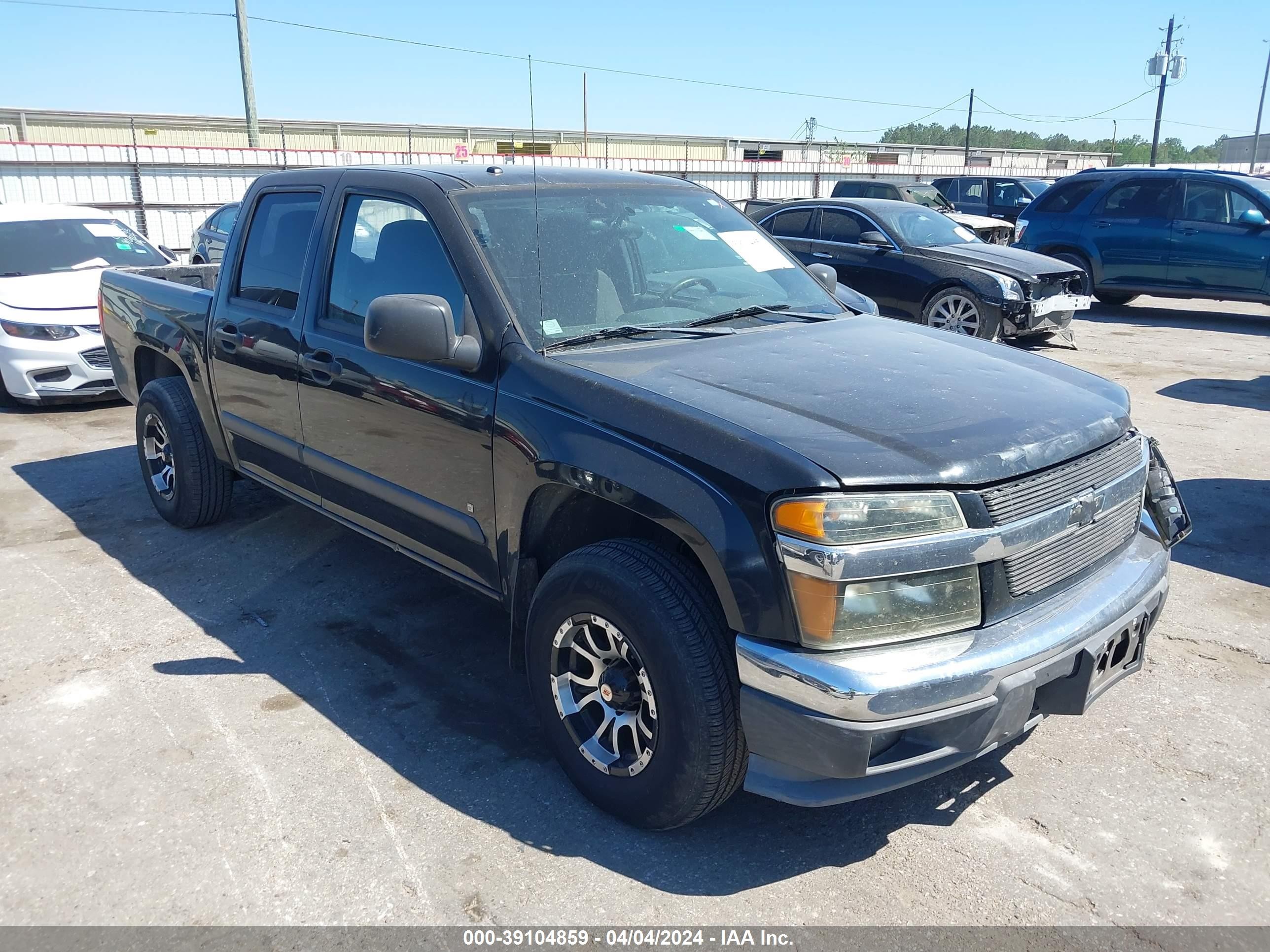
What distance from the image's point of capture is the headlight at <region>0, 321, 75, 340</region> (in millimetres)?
8070

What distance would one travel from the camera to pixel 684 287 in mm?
3771

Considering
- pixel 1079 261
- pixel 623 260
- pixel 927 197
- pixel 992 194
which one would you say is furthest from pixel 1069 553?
pixel 992 194

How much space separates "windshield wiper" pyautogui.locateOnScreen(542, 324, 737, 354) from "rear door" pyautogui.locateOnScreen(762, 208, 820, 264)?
780cm

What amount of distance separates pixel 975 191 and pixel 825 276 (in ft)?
58.9

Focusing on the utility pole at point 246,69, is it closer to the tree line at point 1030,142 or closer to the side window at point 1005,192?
the side window at point 1005,192

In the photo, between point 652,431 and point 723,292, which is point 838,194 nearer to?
point 723,292

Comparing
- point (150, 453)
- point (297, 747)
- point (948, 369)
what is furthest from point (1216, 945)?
point (150, 453)

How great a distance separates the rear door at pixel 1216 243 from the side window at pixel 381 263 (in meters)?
11.7

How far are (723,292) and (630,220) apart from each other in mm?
463

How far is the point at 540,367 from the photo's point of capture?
3100 mm

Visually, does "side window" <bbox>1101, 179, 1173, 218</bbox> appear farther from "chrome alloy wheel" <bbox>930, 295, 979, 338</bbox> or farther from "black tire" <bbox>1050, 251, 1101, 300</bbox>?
"chrome alloy wheel" <bbox>930, 295, 979, 338</bbox>

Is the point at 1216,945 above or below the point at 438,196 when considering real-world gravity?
below

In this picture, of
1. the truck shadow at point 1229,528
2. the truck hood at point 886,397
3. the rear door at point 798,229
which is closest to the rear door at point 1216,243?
the rear door at point 798,229

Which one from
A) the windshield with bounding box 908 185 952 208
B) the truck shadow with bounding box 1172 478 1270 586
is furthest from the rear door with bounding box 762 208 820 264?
the truck shadow with bounding box 1172 478 1270 586
